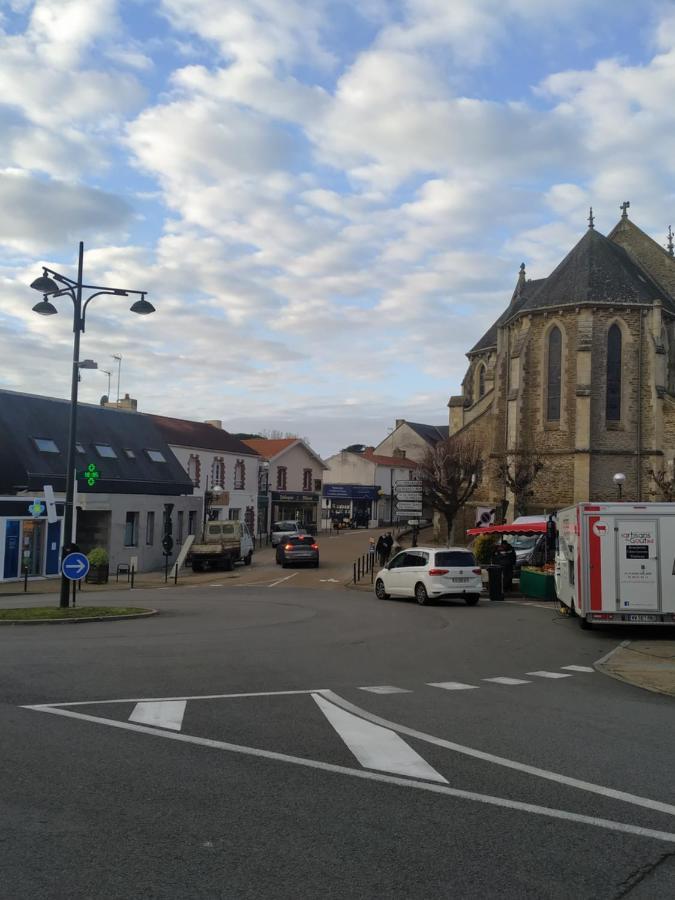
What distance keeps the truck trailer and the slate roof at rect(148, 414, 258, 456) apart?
37.1 m

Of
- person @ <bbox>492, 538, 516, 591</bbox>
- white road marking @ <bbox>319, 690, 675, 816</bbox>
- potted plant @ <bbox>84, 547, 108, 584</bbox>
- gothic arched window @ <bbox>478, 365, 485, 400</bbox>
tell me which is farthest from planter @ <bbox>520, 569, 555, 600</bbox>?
gothic arched window @ <bbox>478, 365, 485, 400</bbox>

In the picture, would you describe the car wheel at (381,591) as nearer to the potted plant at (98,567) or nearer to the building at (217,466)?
the potted plant at (98,567)

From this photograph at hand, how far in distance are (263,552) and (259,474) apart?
1385 centimetres

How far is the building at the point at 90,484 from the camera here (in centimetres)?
3097

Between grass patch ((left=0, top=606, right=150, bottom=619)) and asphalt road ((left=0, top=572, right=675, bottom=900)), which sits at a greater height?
asphalt road ((left=0, top=572, right=675, bottom=900))

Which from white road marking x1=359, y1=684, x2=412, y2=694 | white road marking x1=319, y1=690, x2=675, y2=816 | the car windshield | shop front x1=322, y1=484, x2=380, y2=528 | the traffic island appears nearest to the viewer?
white road marking x1=319, y1=690, x2=675, y2=816

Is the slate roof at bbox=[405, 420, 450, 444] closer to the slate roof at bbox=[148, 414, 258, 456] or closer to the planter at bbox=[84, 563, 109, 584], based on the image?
the slate roof at bbox=[148, 414, 258, 456]

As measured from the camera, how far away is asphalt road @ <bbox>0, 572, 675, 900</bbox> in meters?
4.24

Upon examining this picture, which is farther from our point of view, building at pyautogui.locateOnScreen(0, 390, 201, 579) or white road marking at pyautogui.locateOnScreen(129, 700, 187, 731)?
building at pyautogui.locateOnScreen(0, 390, 201, 579)

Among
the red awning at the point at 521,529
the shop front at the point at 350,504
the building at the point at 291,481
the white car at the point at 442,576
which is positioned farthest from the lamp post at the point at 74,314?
the shop front at the point at 350,504

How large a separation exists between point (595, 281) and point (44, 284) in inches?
1418

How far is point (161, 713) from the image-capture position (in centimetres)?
815

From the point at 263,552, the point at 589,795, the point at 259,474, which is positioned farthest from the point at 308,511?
the point at 589,795

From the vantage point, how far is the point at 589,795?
5637 millimetres
